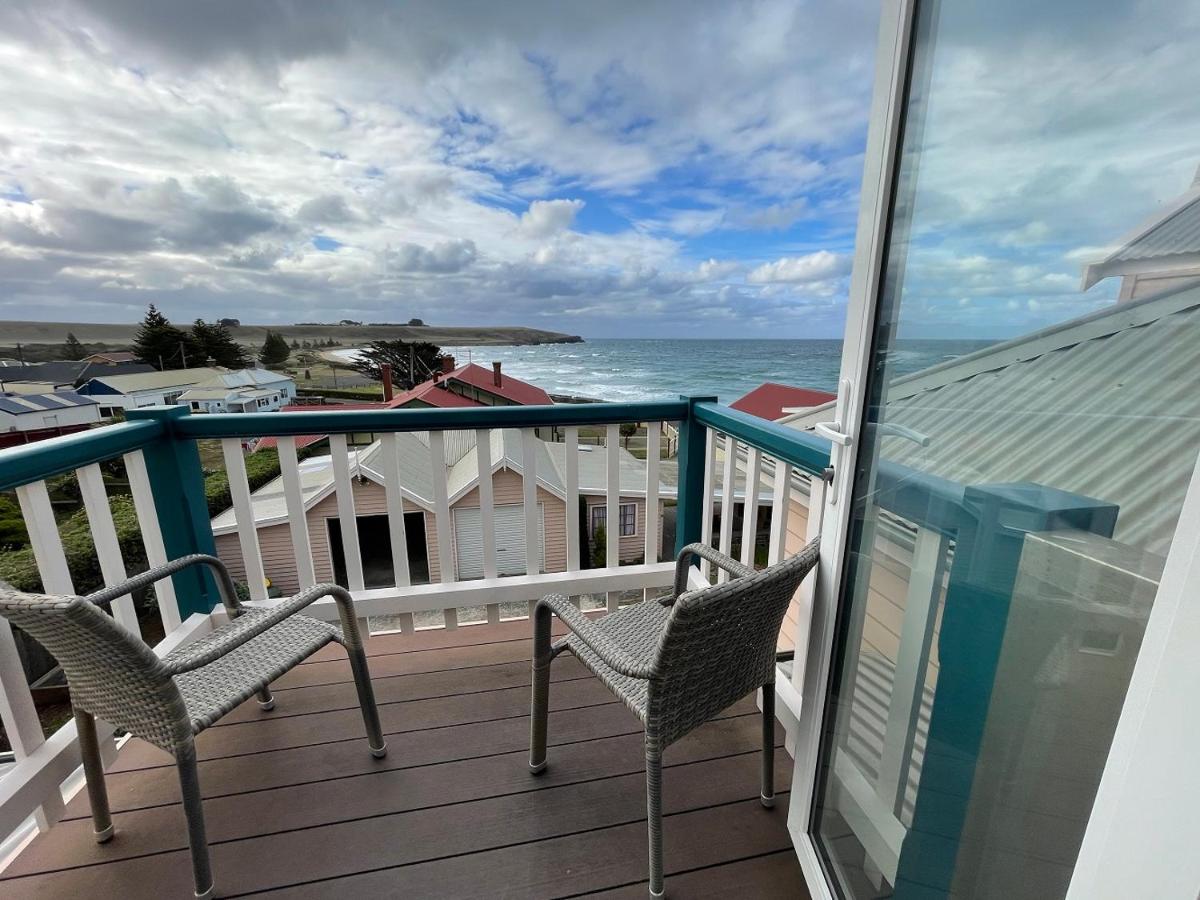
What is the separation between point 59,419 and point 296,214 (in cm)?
1324

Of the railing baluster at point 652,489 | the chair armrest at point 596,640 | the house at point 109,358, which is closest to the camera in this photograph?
the chair armrest at point 596,640

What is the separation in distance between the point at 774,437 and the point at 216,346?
24.7 feet

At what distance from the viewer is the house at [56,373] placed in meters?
4.02

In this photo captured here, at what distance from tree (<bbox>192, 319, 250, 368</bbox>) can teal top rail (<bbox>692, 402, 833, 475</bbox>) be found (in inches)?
257

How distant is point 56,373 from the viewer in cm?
464

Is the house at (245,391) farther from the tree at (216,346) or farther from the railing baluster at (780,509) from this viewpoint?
the railing baluster at (780,509)

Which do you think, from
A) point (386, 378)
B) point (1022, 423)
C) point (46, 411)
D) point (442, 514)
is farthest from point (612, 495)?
point (386, 378)

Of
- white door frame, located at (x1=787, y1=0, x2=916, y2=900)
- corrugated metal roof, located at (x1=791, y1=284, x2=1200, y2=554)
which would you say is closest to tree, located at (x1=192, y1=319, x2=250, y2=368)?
white door frame, located at (x1=787, y1=0, x2=916, y2=900)

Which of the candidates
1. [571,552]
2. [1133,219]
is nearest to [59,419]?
[571,552]

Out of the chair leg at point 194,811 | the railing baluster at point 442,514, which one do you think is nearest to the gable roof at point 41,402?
the railing baluster at point 442,514

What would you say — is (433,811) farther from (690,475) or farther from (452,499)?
(452,499)

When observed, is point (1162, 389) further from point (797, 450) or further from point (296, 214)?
point (296, 214)

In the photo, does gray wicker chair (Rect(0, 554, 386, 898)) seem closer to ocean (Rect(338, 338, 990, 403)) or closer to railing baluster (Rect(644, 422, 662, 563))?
railing baluster (Rect(644, 422, 662, 563))

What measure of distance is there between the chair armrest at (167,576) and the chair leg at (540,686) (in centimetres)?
101
